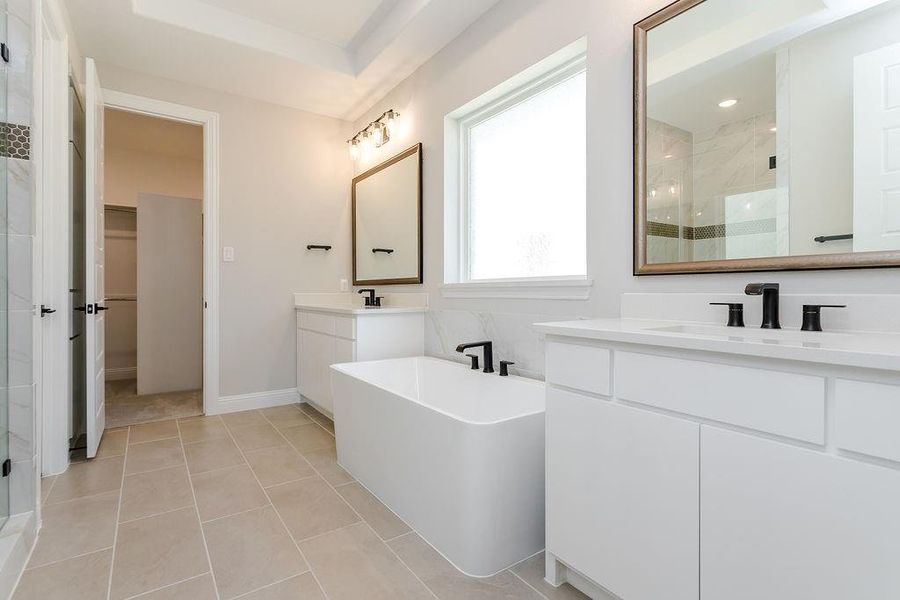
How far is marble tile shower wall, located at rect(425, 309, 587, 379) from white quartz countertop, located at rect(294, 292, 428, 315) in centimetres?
16

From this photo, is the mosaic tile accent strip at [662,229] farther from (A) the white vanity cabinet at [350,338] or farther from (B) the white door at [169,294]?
(B) the white door at [169,294]

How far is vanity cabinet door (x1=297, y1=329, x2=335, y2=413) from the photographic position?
10.4 feet

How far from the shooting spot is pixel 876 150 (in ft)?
3.91

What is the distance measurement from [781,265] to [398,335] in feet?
7.10

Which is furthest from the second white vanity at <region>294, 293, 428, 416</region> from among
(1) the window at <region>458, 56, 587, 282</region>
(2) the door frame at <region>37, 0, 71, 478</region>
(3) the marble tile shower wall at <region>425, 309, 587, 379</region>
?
(2) the door frame at <region>37, 0, 71, 478</region>

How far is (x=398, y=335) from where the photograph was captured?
3004 millimetres

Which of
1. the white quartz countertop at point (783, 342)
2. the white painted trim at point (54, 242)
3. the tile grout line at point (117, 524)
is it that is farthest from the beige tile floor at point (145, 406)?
the white quartz countertop at point (783, 342)

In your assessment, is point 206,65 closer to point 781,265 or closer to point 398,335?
point 398,335

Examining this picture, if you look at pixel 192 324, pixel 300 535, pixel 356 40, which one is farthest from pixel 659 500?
pixel 192 324

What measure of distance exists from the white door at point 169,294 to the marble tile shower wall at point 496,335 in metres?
2.65

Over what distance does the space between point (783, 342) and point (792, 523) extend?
37 centimetres

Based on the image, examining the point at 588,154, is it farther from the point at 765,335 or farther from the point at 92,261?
the point at 92,261

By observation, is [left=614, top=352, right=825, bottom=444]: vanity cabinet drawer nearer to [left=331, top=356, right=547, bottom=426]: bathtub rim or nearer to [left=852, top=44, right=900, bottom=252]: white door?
[left=331, top=356, right=547, bottom=426]: bathtub rim

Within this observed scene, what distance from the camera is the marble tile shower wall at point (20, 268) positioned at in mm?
1670
